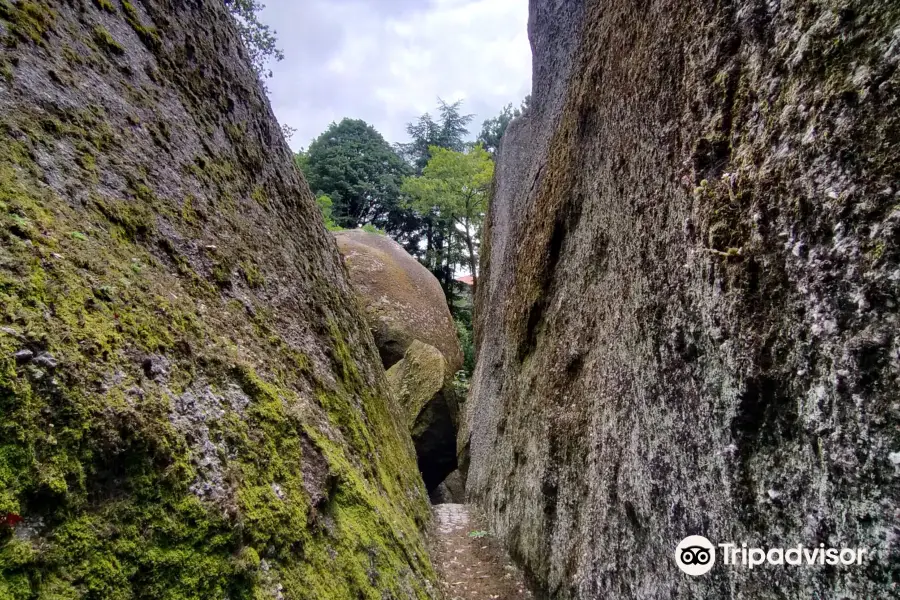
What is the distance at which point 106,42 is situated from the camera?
3029 millimetres

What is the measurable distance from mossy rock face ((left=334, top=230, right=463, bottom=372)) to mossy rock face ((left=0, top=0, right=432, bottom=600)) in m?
9.84

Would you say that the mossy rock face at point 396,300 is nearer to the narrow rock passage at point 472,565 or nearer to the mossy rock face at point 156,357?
the narrow rock passage at point 472,565

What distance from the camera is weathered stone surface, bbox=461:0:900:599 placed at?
150 centimetres

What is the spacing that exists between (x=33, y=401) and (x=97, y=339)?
0.35 meters

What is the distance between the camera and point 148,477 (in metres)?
1.77

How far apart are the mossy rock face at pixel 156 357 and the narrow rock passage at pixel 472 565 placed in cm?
80

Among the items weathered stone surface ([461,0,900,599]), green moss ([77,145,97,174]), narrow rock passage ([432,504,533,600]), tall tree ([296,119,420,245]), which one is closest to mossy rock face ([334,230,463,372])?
narrow rock passage ([432,504,533,600])

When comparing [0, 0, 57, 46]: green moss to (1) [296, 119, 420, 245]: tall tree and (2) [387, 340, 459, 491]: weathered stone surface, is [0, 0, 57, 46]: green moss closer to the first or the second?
(2) [387, 340, 459, 491]: weathered stone surface

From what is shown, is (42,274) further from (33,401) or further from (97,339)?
(33,401)

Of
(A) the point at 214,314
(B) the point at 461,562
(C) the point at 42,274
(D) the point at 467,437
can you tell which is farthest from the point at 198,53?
(D) the point at 467,437

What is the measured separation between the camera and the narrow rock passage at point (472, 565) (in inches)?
189

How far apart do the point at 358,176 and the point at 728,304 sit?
90.1 ft

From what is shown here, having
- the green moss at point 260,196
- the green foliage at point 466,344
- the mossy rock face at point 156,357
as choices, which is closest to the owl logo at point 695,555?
the mossy rock face at point 156,357

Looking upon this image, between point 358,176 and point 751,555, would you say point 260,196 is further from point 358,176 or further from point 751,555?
point 358,176
